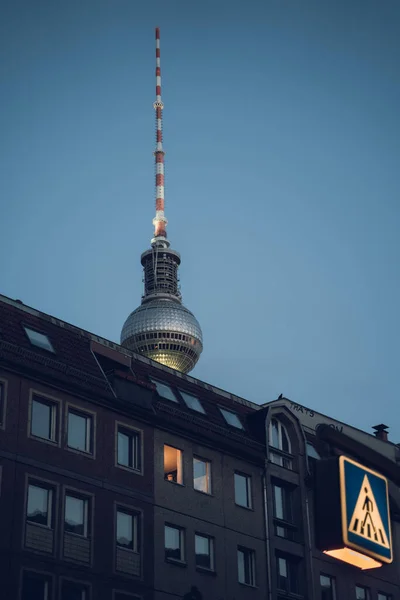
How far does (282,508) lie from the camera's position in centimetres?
5784

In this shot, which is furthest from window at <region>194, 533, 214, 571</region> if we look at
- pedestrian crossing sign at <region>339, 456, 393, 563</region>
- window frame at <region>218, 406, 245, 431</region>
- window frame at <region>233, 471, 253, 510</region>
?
pedestrian crossing sign at <region>339, 456, 393, 563</region>

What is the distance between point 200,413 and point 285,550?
9422mm

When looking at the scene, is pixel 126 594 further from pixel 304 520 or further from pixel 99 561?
pixel 304 520

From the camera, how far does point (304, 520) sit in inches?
2267

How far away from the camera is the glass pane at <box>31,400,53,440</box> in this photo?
147 ft

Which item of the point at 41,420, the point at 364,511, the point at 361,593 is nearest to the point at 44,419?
the point at 41,420

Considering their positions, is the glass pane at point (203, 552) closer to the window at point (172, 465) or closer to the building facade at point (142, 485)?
the building facade at point (142, 485)

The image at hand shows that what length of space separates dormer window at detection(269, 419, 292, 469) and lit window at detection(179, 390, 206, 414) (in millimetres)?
5463

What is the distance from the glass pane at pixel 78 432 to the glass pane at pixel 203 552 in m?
8.53

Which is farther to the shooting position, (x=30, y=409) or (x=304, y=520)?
(x=304, y=520)

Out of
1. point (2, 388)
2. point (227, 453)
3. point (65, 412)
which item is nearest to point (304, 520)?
point (227, 453)

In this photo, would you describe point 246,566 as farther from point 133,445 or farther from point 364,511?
point 133,445

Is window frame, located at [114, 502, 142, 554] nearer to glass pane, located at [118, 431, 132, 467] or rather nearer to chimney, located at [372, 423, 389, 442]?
glass pane, located at [118, 431, 132, 467]

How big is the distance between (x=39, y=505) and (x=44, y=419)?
446 centimetres
